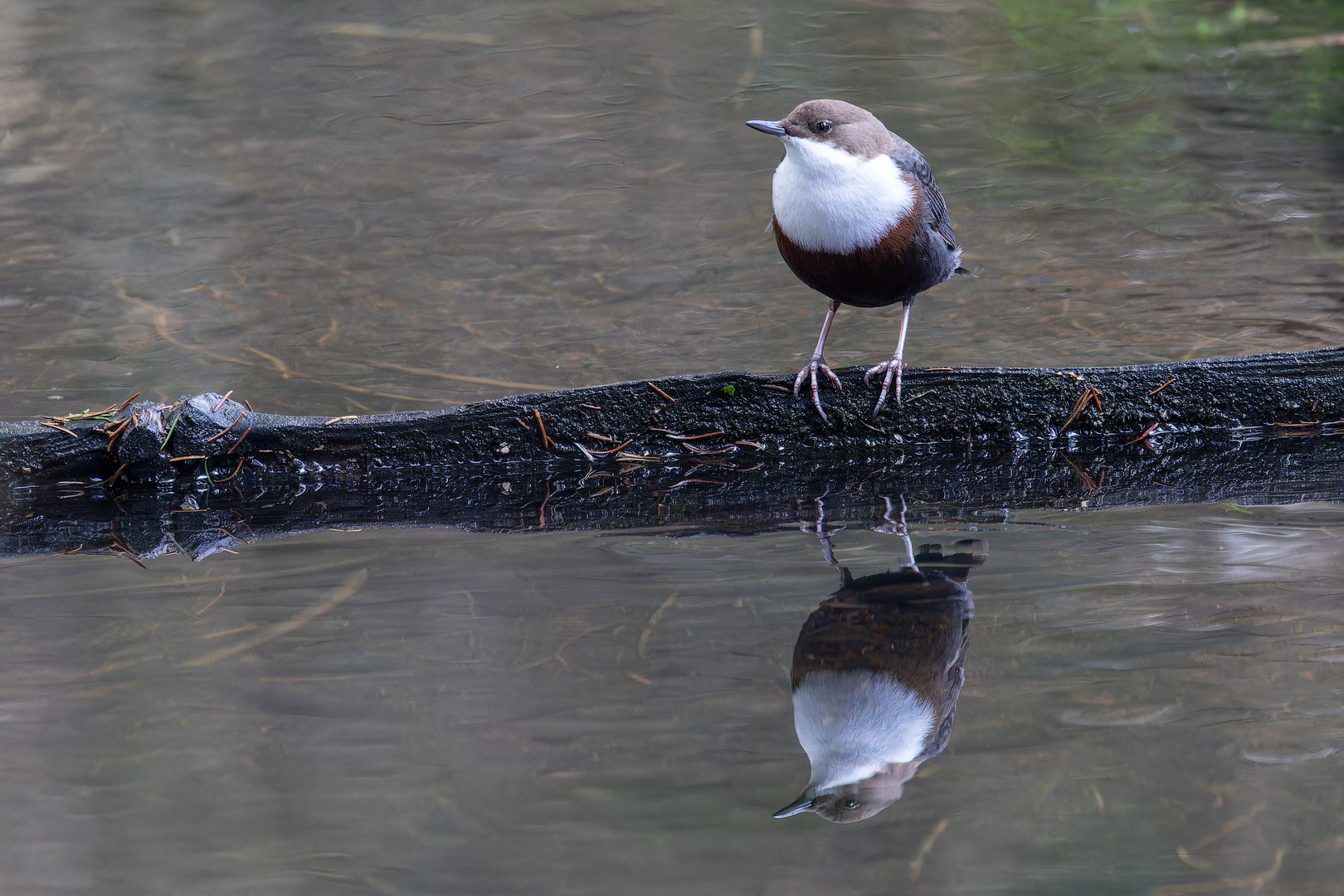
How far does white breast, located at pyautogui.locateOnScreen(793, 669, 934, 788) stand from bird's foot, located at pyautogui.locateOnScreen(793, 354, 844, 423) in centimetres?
135

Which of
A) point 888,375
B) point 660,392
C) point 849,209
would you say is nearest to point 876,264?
point 849,209

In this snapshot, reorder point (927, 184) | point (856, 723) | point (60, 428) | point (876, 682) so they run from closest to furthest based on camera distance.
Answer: point (856, 723), point (876, 682), point (60, 428), point (927, 184)

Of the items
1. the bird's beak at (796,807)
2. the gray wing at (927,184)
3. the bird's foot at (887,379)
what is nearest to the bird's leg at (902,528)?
the bird's foot at (887,379)

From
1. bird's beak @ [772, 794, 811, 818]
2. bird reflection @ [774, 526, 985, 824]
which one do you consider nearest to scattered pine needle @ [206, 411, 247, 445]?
bird reflection @ [774, 526, 985, 824]

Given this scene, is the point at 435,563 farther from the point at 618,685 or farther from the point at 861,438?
the point at 861,438

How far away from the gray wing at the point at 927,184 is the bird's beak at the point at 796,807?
6.85 feet

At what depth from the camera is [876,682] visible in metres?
2.57

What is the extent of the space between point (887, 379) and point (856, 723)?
158 cm

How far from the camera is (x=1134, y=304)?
19.1 ft

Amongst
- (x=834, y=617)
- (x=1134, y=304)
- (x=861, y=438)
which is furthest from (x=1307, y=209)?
(x=834, y=617)

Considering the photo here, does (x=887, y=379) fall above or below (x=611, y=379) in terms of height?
above

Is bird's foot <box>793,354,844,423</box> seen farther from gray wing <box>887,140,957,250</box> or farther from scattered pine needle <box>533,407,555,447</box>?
scattered pine needle <box>533,407,555,447</box>

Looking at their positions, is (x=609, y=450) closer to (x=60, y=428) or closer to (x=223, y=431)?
(x=223, y=431)

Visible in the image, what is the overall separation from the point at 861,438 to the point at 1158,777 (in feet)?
5.89
